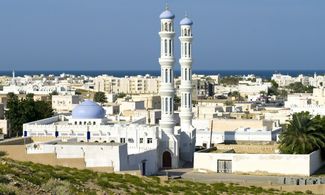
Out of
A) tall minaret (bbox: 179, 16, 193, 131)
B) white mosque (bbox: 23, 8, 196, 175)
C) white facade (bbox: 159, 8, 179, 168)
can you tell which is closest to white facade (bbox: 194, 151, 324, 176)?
white facade (bbox: 159, 8, 179, 168)

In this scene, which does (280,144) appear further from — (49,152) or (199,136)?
(49,152)

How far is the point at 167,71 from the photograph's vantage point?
138 feet

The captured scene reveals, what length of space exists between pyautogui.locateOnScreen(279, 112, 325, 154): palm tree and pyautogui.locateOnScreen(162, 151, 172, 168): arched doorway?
6386 millimetres

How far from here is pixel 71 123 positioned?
44.2 m

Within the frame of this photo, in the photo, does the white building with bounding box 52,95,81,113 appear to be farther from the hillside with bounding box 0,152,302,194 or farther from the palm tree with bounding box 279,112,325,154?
the hillside with bounding box 0,152,302,194

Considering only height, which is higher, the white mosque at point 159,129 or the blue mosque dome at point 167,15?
the blue mosque dome at point 167,15

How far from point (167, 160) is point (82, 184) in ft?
57.8

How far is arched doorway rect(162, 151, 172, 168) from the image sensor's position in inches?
1629

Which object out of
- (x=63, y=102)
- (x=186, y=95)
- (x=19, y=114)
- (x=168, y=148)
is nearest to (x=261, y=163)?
(x=168, y=148)

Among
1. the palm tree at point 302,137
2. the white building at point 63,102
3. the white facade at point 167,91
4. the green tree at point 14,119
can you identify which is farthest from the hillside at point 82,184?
the white building at point 63,102

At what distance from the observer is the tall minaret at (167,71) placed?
41688mm

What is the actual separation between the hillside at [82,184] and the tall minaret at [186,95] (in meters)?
10.1

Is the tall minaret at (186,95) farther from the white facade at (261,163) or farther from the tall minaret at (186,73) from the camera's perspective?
the white facade at (261,163)

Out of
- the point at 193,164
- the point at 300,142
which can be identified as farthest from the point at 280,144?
the point at 193,164
